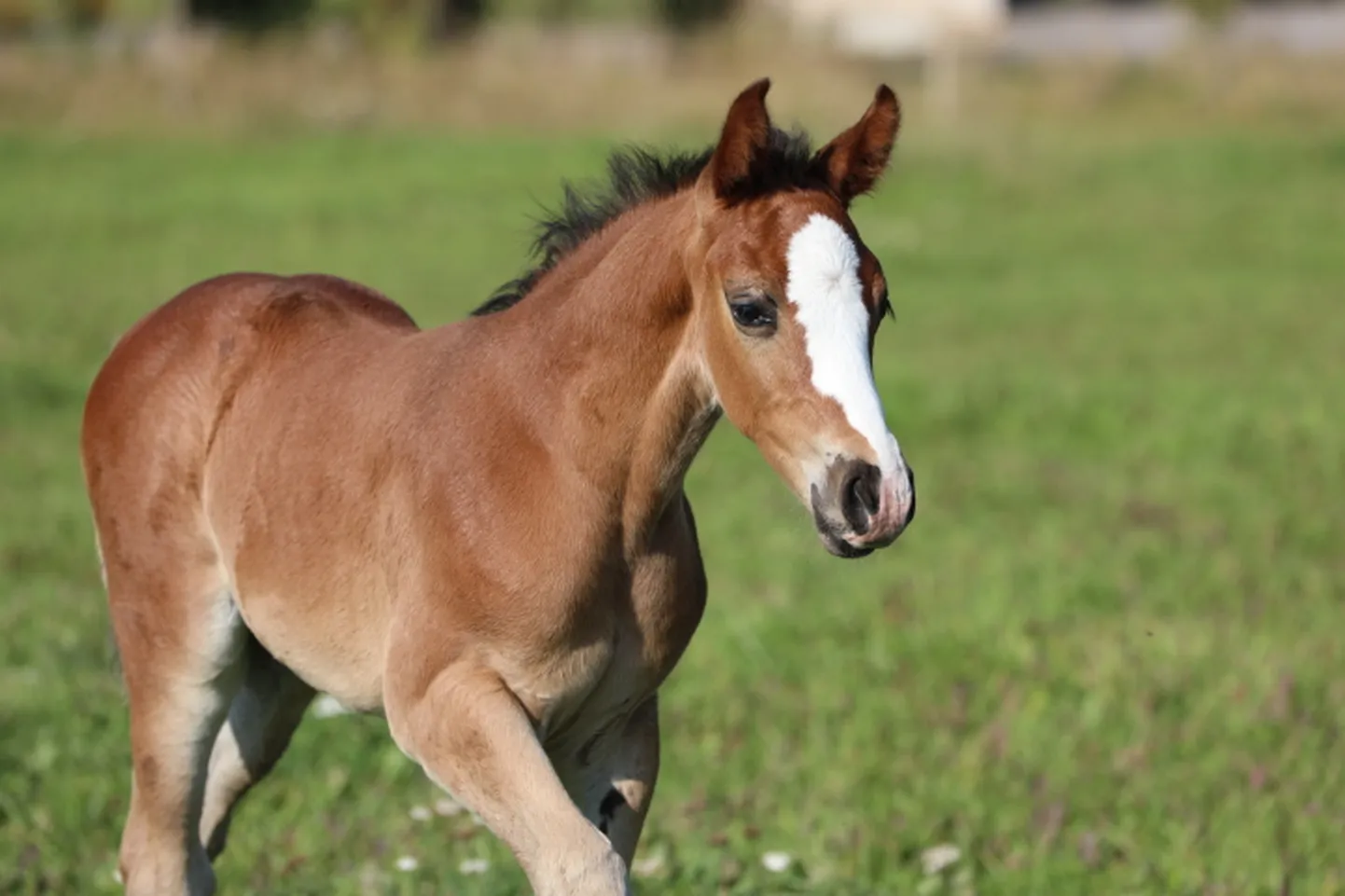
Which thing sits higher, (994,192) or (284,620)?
(284,620)

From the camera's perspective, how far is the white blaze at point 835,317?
341 cm

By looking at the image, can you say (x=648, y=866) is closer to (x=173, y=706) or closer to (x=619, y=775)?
(x=619, y=775)

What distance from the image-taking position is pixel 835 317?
3461 mm

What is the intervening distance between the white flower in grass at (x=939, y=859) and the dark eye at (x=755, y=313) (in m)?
2.35

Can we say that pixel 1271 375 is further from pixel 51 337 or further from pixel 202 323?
pixel 202 323

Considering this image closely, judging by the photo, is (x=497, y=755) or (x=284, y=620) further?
(x=284, y=620)

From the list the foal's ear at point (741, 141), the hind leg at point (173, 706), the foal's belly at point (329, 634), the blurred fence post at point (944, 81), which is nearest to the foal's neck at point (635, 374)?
the foal's ear at point (741, 141)

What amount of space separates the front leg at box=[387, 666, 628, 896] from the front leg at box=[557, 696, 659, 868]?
0.40 metres

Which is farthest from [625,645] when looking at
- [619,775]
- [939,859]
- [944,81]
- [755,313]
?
[944,81]

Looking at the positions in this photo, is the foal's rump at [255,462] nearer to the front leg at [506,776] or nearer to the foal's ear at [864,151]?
the front leg at [506,776]

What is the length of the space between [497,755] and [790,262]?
110 cm

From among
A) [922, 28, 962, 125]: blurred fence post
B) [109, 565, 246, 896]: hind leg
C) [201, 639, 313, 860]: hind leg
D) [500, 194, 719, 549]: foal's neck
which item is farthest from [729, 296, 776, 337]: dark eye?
[922, 28, 962, 125]: blurred fence post

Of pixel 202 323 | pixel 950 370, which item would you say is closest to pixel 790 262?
pixel 202 323

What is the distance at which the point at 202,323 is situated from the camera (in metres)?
4.95
